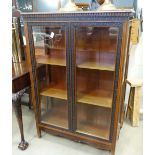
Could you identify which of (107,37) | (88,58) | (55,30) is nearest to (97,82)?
(88,58)

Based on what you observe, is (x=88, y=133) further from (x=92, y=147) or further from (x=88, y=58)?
(x=88, y=58)

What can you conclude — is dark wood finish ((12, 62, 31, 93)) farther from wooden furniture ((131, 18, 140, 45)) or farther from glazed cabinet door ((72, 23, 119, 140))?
wooden furniture ((131, 18, 140, 45))

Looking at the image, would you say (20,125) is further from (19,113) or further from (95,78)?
(95,78)

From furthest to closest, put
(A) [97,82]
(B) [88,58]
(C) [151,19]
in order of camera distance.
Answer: (A) [97,82], (B) [88,58], (C) [151,19]

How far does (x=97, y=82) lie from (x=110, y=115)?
1.28 ft

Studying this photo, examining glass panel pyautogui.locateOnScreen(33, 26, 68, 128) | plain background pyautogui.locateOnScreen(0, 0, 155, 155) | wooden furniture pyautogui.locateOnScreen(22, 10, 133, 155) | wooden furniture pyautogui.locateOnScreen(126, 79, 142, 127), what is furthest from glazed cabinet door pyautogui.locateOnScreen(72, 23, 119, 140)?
wooden furniture pyautogui.locateOnScreen(126, 79, 142, 127)

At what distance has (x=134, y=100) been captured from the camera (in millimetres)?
2201

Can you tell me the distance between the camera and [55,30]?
1713mm

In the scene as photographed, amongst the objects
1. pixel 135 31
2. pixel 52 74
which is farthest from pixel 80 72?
pixel 135 31

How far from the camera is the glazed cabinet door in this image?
1.61 m

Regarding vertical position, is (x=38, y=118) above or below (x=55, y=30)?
below

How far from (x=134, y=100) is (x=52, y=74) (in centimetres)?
102

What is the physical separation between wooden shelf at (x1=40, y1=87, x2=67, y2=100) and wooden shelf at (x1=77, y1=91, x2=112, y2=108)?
0.17 meters
